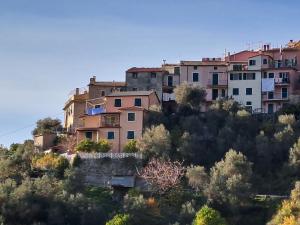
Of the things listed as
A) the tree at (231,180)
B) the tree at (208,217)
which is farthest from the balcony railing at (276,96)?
the tree at (208,217)

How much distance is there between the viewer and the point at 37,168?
257 ft

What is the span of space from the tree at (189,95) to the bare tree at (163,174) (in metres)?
12.3

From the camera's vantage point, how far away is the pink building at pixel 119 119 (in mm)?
82688

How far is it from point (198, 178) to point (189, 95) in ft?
51.2

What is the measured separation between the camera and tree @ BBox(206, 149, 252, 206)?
71.7 meters

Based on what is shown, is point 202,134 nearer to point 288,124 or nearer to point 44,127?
point 288,124

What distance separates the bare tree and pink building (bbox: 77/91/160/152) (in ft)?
20.8

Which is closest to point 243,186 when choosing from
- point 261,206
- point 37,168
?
point 261,206

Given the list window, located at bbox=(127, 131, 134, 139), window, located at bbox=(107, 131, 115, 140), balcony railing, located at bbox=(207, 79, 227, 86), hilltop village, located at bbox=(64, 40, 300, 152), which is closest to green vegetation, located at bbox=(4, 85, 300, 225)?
window, located at bbox=(107, 131, 115, 140)

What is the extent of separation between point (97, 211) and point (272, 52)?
3553 cm

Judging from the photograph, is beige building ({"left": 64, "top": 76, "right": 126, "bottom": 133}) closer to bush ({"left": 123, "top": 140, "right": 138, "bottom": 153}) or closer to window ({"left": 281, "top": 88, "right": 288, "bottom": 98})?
bush ({"left": 123, "top": 140, "right": 138, "bottom": 153})

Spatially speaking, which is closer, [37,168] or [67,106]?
[37,168]

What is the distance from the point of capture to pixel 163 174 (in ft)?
245

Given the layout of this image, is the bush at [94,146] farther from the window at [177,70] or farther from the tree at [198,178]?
the window at [177,70]
